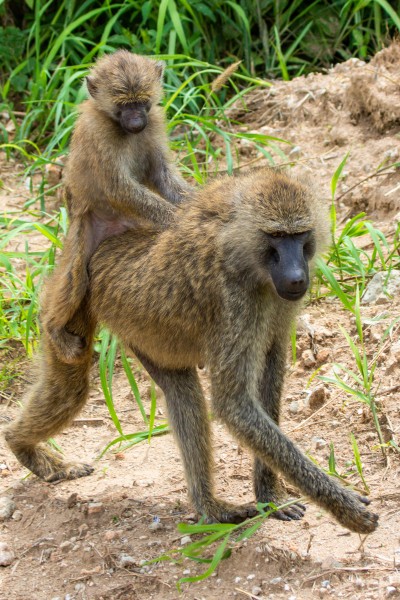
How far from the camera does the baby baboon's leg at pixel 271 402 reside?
3.96 meters

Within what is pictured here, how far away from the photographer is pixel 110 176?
4.43 m

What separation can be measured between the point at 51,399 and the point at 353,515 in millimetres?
1453

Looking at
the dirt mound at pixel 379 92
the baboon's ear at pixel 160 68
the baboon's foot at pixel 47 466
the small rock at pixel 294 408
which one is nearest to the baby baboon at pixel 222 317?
the baboon's foot at pixel 47 466

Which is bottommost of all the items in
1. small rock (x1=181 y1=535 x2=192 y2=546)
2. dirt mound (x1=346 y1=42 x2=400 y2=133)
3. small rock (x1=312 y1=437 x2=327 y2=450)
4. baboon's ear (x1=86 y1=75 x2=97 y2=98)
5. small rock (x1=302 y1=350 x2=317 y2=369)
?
small rock (x1=181 y1=535 x2=192 y2=546)

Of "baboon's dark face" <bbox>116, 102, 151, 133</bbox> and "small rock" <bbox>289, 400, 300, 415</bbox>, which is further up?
"baboon's dark face" <bbox>116, 102, 151, 133</bbox>

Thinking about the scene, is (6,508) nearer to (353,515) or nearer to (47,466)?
(47,466)

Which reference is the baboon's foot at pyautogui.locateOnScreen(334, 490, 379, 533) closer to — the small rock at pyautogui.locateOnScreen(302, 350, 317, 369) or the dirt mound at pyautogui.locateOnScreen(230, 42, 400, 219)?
the small rock at pyautogui.locateOnScreen(302, 350, 317, 369)

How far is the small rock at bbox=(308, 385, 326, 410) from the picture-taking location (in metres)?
4.54

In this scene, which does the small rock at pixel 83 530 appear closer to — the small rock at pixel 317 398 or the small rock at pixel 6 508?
the small rock at pixel 6 508

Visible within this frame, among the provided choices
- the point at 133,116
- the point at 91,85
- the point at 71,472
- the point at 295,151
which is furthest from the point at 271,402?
the point at 295,151

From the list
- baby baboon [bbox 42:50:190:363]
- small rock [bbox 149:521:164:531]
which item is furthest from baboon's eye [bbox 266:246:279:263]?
small rock [bbox 149:521:164:531]

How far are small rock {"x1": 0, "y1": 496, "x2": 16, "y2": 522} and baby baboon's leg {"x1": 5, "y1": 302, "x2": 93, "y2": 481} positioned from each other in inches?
9.0

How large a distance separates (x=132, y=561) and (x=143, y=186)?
1.62 m

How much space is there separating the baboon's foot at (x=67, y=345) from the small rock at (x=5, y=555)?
0.76 m
